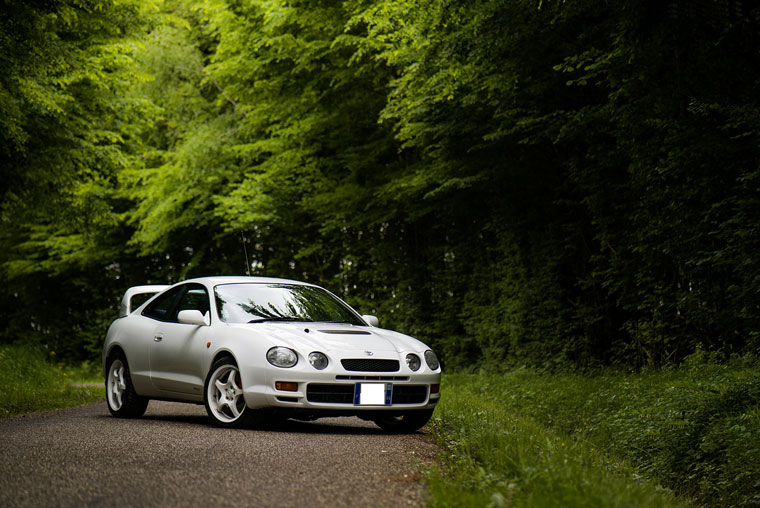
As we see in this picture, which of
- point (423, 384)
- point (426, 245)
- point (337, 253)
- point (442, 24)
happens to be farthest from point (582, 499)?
point (337, 253)

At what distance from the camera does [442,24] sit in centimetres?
1353

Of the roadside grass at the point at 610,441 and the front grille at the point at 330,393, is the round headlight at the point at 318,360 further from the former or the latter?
the roadside grass at the point at 610,441

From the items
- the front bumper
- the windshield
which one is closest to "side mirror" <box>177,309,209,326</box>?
the windshield

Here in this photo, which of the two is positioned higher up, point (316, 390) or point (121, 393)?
point (316, 390)

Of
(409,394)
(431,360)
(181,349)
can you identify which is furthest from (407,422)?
(181,349)

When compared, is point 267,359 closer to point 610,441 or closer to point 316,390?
point 316,390

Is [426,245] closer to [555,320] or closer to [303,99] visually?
[303,99]

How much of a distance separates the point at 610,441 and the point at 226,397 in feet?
14.9

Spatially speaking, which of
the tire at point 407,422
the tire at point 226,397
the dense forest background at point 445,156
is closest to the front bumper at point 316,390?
the tire at point 226,397

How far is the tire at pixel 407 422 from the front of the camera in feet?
28.3

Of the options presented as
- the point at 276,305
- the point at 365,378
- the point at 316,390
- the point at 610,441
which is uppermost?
the point at 276,305

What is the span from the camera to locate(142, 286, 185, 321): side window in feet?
32.9

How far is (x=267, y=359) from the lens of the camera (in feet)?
26.4

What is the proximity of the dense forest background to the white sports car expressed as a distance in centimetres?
472
